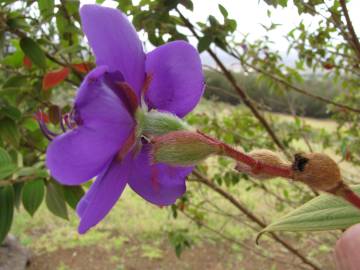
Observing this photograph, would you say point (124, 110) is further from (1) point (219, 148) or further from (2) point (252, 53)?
(2) point (252, 53)

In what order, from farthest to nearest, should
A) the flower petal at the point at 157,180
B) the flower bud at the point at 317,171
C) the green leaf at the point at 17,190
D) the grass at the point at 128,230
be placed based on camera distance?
1. the grass at the point at 128,230
2. the green leaf at the point at 17,190
3. the flower petal at the point at 157,180
4. the flower bud at the point at 317,171

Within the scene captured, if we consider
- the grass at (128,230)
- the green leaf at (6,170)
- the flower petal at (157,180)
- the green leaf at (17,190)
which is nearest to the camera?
the flower petal at (157,180)

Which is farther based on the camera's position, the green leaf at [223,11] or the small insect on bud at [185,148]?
the green leaf at [223,11]

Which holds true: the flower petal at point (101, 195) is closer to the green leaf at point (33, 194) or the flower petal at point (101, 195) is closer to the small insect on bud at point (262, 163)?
the small insect on bud at point (262, 163)

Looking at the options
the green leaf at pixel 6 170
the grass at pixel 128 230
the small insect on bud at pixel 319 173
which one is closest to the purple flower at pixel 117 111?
the small insect on bud at pixel 319 173

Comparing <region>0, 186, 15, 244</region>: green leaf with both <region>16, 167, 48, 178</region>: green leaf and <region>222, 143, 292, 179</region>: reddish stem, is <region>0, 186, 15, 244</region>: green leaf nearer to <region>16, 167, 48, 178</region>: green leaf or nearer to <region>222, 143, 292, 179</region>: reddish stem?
<region>16, 167, 48, 178</region>: green leaf

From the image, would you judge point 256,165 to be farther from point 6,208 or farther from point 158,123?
point 6,208

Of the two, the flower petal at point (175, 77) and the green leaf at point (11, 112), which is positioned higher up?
the flower petal at point (175, 77)
